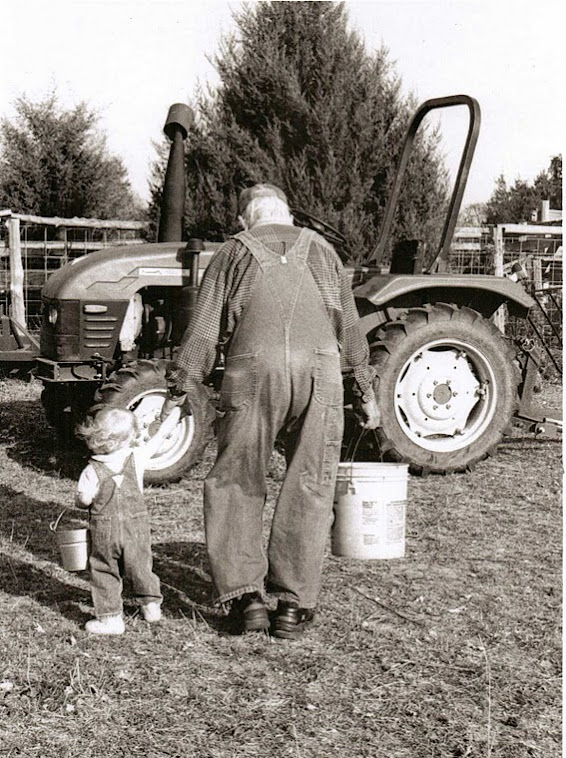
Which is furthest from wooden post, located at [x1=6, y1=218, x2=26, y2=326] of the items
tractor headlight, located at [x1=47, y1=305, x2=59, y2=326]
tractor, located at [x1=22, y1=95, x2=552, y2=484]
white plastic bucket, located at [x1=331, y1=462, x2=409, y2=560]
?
white plastic bucket, located at [x1=331, y1=462, x2=409, y2=560]

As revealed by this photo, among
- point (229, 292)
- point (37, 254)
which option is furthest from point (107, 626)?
point (37, 254)

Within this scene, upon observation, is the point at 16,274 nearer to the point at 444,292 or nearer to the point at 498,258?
the point at 498,258

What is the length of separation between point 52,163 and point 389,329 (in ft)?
46.7

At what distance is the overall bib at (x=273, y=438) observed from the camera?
399 centimetres

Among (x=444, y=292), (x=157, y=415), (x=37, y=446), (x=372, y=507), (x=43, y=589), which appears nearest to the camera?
(x=43, y=589)

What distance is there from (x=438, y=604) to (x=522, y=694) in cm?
97

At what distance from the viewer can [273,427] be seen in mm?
4023

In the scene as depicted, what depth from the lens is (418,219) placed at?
1427cm

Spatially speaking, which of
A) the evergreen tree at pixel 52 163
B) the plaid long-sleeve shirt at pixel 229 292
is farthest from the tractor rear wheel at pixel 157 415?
the evergreen tree at pixel 52 163

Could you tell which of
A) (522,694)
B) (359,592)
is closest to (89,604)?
(359,592)

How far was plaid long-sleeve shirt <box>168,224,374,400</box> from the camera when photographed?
408 centimetres

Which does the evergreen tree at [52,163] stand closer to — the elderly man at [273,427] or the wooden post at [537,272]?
the wooden post at [537,272]

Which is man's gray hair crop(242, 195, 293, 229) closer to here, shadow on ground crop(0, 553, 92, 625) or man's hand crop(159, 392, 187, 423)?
man's hand crop(159, 392, 187, 423)

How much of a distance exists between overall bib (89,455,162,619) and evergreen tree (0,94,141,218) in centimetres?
1616
